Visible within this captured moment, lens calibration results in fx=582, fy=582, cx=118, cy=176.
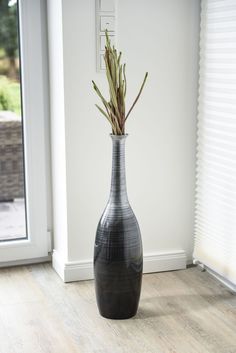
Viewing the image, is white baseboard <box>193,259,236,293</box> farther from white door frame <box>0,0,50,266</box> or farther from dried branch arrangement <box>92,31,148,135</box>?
dried branch arrangement <box>92,31,148,135</box>

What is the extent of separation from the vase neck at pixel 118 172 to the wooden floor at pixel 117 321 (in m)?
0.56

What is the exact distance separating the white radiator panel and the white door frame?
2.79ft

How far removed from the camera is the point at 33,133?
3.19m

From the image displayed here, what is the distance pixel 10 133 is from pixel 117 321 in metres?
1.22

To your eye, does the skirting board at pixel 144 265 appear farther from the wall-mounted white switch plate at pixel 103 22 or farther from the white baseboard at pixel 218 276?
the wall-mounted white switch plate at pixel 103 22

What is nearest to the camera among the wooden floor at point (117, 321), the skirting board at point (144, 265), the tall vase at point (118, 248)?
the wooden floor at point (117, 321)

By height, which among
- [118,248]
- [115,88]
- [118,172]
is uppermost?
[115,88]

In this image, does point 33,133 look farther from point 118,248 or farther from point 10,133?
point 118,248

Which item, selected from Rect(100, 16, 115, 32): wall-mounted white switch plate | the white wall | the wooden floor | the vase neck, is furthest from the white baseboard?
Rect(100, 16, 115, 32): wall-mounted white switch plate

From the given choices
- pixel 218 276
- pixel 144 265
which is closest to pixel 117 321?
pixel 144 265

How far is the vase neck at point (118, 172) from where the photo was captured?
2541mm

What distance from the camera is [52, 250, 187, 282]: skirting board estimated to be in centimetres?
305

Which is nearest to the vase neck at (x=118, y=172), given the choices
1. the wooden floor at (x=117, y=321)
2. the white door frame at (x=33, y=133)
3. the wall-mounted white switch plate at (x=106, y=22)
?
the wooden floor at (x=117, y=321)

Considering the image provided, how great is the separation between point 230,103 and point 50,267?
53.1 inches
